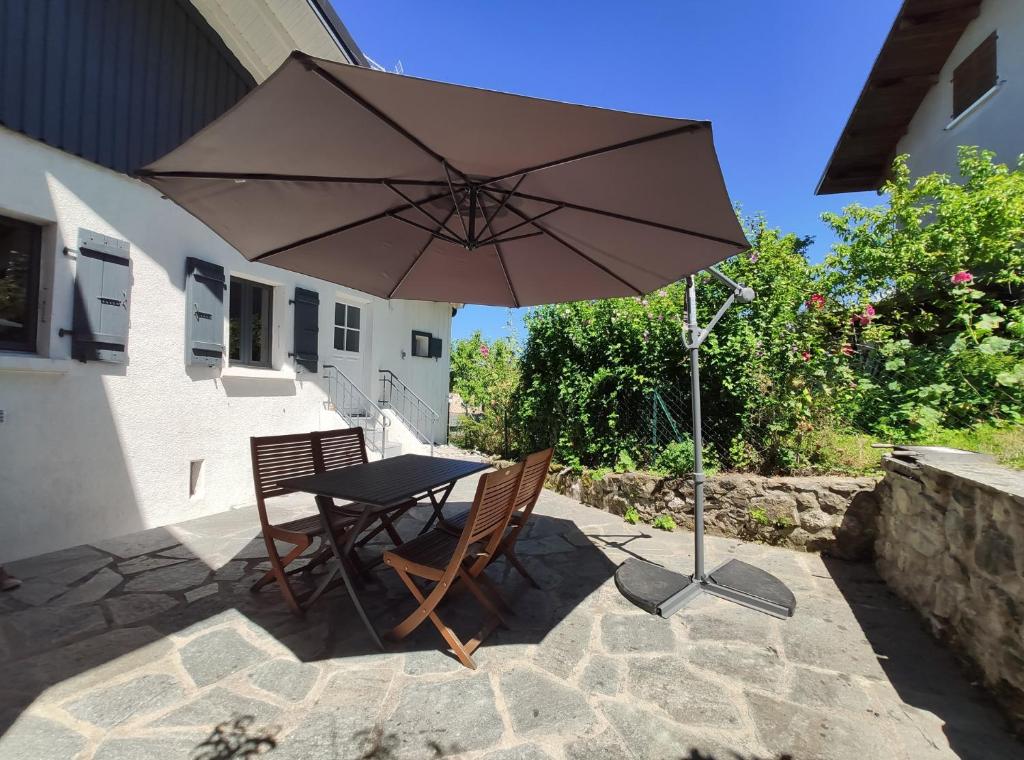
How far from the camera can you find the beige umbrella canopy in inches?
60.2

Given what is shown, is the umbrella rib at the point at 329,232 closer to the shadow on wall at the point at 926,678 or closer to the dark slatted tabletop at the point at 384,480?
the dark slatted tabletop at the point at 384,480

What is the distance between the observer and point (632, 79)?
6.89m

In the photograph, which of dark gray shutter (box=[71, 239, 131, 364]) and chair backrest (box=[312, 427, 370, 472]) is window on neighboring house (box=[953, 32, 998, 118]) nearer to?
chair backrest (box=[312, 427, 370, 472])

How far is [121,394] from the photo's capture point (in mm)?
3783

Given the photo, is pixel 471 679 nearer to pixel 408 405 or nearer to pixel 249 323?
pixel 249 323

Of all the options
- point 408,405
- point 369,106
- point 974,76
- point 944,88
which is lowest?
point 408,405

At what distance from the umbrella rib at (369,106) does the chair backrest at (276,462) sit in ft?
6.29

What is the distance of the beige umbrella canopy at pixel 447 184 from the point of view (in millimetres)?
1529

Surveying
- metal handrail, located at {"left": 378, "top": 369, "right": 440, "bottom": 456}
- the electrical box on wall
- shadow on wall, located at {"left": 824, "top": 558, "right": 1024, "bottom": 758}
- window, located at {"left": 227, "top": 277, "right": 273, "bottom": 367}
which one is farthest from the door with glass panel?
shadow on wall, located at {"left": 824, "top": 558, "right": 1024, "bottom": 758}

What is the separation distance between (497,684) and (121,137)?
4986 mm

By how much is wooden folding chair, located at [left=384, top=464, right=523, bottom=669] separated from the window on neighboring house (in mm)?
9163

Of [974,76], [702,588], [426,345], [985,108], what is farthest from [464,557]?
[974,76]

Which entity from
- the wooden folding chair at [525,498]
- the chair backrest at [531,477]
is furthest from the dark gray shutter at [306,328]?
the chair backrest at [531,477]

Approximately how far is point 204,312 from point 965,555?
19.3 feet
